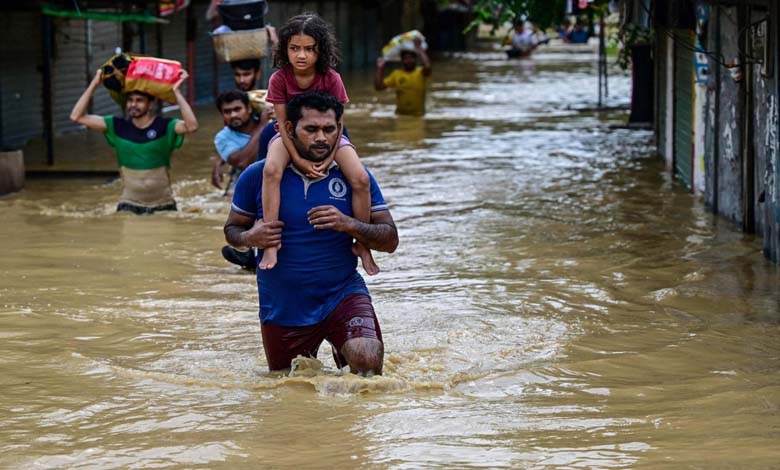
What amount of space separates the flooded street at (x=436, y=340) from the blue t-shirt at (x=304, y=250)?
0.39m

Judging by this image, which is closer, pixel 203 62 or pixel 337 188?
pixel 337 188

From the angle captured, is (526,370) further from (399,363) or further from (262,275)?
(262,275)

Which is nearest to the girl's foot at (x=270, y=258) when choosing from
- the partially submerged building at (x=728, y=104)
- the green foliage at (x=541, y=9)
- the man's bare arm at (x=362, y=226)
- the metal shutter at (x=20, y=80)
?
Answer: the man's bare arm at (x=362, y=226)

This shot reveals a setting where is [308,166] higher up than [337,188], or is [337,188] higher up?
[308,166]

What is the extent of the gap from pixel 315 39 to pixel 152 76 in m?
4.80

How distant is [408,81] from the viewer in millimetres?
21516

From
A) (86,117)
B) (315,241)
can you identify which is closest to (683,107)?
(86,117)

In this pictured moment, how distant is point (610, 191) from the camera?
13695 millimetres

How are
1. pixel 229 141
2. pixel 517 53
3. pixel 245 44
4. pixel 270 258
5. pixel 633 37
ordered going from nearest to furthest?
1. pixel 270 258
2. pixel 229 141
3. pixel 245 44
4. pixel 633 37
5. pixel 517 53

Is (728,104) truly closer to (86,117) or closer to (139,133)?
(139,133)

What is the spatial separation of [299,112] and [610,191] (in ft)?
26.6

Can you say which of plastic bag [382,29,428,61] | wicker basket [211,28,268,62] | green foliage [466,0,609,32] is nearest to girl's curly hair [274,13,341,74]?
wicker basket [211,28,268,62]

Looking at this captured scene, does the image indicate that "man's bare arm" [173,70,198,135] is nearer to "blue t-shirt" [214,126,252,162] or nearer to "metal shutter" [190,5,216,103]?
"blue t-shirt" [214,126,252,162]

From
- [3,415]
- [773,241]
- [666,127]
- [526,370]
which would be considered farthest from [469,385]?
[666,127]
